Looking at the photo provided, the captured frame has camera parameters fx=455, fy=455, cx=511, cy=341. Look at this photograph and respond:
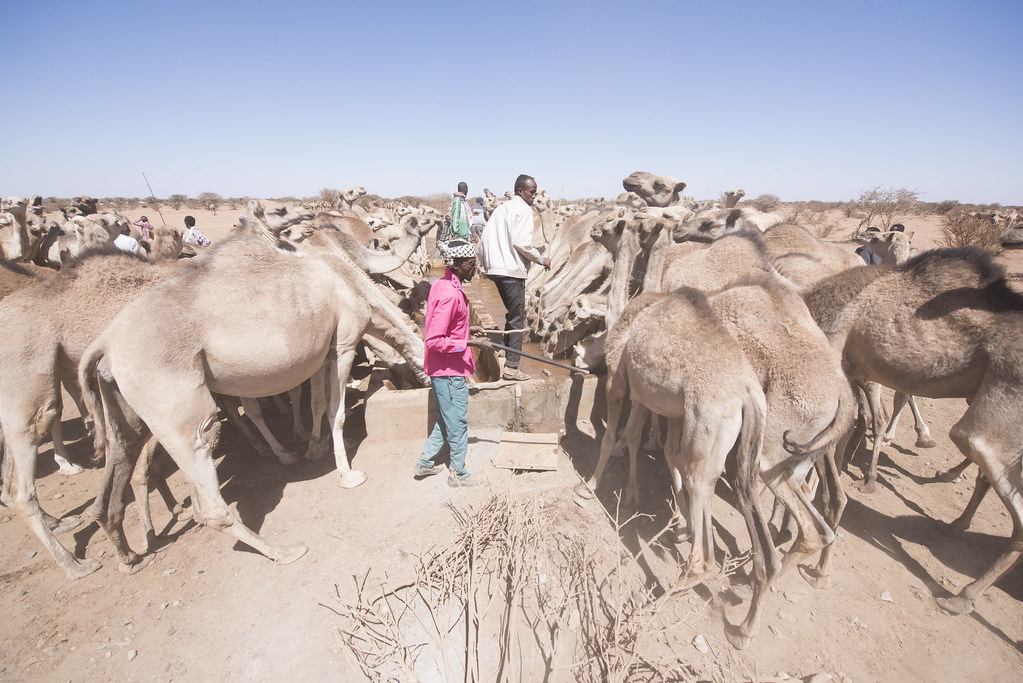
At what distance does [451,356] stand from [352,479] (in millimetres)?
1606

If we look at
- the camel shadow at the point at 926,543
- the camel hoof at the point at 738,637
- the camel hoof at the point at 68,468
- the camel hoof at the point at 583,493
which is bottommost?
the camel hoof at the point at 68,468

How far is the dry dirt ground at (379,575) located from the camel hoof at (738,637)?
58mm

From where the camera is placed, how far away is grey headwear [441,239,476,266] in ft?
12.7

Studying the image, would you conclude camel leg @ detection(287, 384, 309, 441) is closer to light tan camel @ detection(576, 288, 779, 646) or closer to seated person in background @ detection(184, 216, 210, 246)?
light tan camel @ detection(576, 288, 779, 646)

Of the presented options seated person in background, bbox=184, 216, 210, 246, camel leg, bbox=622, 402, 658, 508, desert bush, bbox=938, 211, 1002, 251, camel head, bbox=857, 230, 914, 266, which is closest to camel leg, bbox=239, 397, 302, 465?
camel leg, bbox=622, 402, 658, 508

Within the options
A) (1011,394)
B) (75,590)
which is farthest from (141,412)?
(1011,394)

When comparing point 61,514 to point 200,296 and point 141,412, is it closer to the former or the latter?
point 141,412

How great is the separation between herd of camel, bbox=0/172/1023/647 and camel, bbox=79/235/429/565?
0.01 meters

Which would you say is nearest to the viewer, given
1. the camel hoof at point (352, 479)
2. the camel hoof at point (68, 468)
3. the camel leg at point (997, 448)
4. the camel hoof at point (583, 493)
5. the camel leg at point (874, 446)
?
the camel leg at point (997, 448)

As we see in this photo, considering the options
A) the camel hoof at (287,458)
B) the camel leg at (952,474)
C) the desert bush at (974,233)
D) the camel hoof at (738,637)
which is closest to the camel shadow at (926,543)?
the camel leg at (952,474)

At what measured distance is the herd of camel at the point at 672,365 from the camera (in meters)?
2.96

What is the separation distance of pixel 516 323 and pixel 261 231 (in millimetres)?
3084

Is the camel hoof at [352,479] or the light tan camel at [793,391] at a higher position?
the light tan camel at [793,391]

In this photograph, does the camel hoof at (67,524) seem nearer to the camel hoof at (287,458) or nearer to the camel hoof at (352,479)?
the camel hoof at (287,458)
